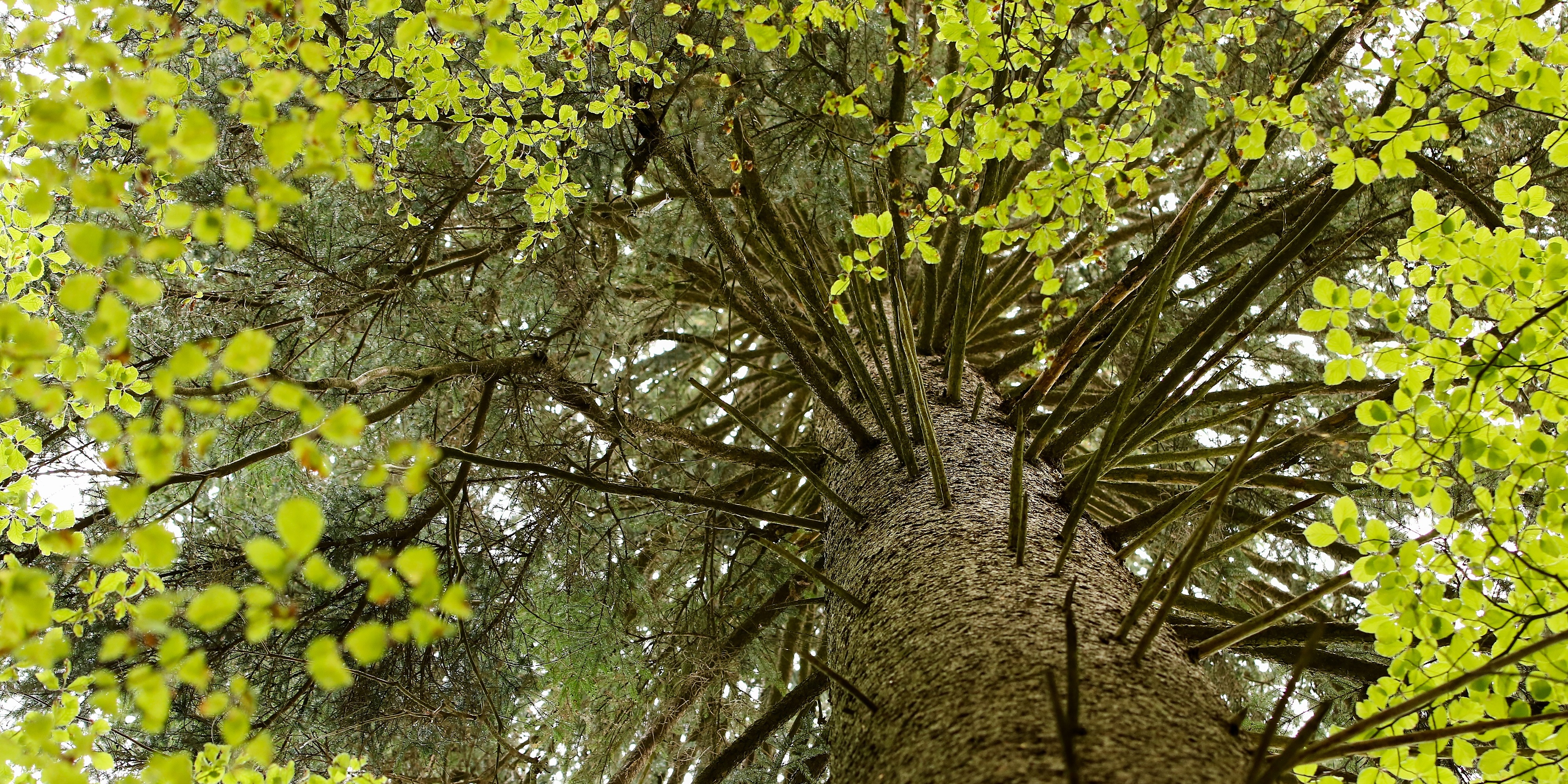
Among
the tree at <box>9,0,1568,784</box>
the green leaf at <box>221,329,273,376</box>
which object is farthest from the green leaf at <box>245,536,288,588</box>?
the green leaf at <box>221,329,273,376</box>

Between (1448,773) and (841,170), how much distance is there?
3.23 m

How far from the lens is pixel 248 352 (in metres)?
1.19

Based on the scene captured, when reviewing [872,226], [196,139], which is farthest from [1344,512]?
[196,139]

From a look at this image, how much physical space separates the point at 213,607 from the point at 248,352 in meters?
0.35

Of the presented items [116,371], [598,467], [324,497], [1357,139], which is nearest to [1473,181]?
[1357,139]

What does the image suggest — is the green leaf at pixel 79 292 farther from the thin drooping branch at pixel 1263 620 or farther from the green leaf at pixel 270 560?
the thin drooping branch at pixel 1263 620

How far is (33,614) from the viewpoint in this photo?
120cm

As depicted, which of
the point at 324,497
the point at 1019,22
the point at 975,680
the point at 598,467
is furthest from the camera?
the point at 324,497

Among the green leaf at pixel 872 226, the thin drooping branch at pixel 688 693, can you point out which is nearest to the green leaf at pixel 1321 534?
the green leaf at pixel 872 226

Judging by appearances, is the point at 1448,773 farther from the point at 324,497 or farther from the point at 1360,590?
the point at 324,497

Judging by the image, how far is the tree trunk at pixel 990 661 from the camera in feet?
4.51

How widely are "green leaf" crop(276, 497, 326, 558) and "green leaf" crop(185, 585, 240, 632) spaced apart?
0.09m

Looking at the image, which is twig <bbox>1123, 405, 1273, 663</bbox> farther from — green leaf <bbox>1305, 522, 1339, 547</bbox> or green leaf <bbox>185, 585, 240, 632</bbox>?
green leaf <bbox>185, 585, 240, 632</bbox>

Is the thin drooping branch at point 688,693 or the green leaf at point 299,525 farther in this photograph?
the thin drooping branch at point 688,693
